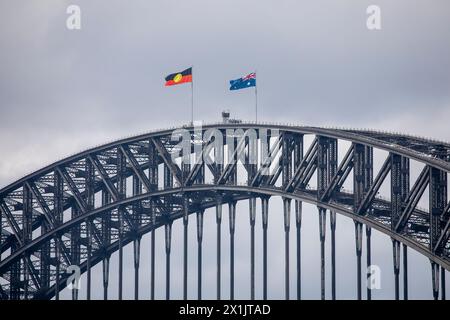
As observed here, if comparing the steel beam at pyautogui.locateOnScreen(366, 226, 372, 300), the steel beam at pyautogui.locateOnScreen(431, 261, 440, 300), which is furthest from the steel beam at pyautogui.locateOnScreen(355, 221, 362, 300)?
the steel beam at pyautogui.locateOnScreen(431, 261, 440, 300)

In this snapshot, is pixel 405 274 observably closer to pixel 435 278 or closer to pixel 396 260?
pixel 435 278

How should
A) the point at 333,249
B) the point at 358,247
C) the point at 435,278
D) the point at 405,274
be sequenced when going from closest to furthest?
the point at 435,278
the point at 405,274
the point at 358,247
the point at 333,249

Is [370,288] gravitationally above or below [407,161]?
below

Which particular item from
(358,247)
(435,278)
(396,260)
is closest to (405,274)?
(435,278)

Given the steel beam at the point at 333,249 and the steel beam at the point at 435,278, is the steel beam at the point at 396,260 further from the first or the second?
the steel beam at the point at 333,249

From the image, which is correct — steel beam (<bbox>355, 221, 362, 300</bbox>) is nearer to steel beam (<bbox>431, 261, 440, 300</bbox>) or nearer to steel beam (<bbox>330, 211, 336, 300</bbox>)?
steel beam (<bbox>330, 211, 336, 300</bbox>)

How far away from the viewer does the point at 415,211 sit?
191625mm
